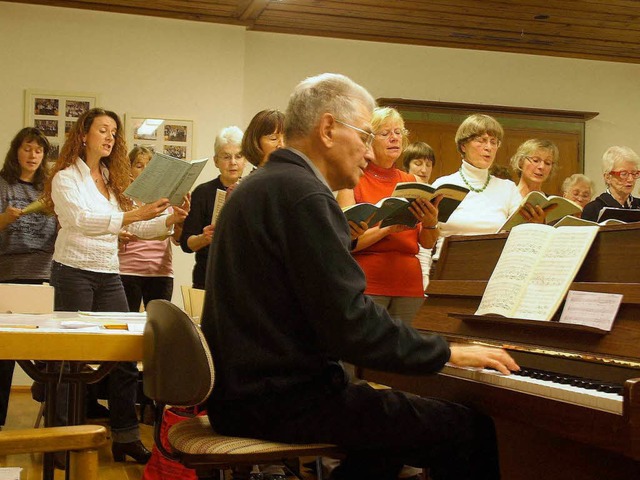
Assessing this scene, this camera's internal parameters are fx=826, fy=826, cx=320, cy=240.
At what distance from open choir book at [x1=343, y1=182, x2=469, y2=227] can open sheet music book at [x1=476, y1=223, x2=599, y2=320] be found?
1.81ft

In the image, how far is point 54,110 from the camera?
20.1ft

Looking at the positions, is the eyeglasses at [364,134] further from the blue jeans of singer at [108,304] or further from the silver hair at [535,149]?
the silver hair at [535,149]

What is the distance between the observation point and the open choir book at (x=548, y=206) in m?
2.96

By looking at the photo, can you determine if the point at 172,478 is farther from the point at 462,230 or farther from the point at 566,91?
the point at 566,91

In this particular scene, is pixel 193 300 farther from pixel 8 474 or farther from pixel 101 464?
pixel 8 474

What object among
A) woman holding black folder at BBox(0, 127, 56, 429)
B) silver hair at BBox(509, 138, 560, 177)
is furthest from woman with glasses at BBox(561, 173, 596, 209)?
woman holding black folder at BBox(0, 127, 56, 429)

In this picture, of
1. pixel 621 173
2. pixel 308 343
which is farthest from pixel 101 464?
pixel 621 173

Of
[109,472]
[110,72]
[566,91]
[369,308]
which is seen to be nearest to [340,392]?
[369,308]

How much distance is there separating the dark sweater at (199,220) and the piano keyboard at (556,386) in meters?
1.94

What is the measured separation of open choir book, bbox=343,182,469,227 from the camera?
277cm

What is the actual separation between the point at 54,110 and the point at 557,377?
5.10 m

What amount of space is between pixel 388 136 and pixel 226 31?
3.45 metres

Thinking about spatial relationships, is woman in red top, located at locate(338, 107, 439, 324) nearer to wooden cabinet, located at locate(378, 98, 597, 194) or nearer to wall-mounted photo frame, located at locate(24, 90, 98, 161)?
wall-mounted photo frame, located at locate(24, 90, 98, 161)

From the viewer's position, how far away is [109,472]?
345cm
